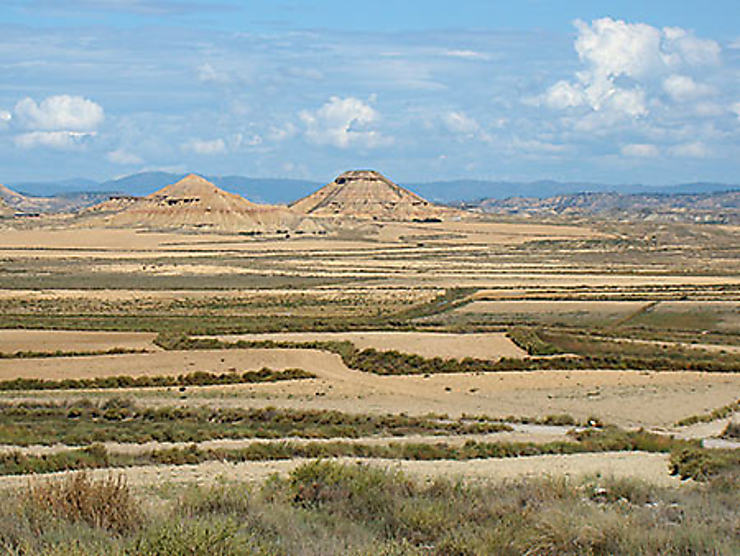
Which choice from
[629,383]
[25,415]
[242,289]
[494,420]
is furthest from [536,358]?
[242,289]

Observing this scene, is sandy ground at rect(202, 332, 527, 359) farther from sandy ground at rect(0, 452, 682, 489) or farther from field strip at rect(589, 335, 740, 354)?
sandy ground at rect(0, 452, 682, 489)

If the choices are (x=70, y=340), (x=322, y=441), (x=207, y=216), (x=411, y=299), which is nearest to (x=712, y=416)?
(x=322, y=441)

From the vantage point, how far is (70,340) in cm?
3991

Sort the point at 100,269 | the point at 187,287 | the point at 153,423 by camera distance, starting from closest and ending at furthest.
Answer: the point at 153,423 → the point at 187,287 → the point at 100,269

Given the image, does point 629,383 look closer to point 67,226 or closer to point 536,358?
point 536,358

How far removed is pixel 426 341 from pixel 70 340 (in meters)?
15.3

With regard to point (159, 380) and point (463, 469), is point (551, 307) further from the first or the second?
point (463, 469)

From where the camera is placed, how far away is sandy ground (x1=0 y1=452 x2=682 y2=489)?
1320 centimetres

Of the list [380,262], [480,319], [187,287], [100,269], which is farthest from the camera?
[380,262]

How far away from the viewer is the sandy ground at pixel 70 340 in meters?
37.8

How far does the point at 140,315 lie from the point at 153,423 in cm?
3296

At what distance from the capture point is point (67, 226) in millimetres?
186875

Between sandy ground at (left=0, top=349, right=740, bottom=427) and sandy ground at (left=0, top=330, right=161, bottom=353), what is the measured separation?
3.23 metres

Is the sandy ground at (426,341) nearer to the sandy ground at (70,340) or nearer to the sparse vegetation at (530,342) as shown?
the sparse vegetation at (530,342)
